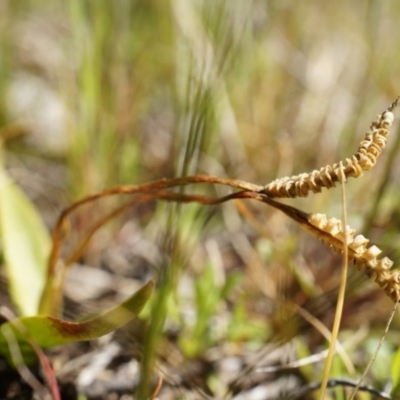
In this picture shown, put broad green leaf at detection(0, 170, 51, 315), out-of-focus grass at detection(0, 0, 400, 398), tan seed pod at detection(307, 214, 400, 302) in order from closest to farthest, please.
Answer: tan seed pod at detection(307, 214, 400, 302) → broad green leaf at detection(0, 170, 51, 315) → out-of-focus grass at detection(0, 0, 400, 398)

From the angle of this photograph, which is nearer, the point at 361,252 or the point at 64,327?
the point at 361,252

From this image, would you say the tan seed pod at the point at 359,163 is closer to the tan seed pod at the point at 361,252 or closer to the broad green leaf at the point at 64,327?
the tan seed pod at the point at 361,252

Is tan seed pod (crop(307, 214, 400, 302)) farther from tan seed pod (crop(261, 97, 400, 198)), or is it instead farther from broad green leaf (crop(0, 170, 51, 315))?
broad green leaf (crop(0, 170, 51, 315))

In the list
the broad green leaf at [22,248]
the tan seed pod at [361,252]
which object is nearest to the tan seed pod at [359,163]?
the tan seed pod at [361,252]

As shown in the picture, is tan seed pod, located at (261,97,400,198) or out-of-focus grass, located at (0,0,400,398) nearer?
tan seed pod, located at (261,97,400,198)

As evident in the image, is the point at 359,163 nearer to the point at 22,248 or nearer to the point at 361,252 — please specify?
the point at 361,252

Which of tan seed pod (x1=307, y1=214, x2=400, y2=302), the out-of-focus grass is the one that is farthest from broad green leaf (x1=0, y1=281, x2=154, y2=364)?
tan seed pod (x1=307, y1=214, x2=400, y2=302)

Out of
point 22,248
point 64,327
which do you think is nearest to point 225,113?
point 22,248
